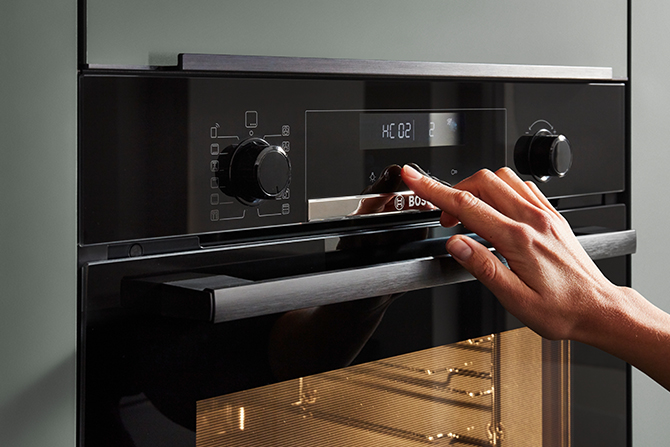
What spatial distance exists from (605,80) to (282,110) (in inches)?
18.4

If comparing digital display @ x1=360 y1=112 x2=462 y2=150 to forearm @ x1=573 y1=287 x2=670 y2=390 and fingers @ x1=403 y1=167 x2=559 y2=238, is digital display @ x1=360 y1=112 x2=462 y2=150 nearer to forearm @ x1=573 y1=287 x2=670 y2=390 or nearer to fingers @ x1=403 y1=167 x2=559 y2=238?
fingers @ x1=403 y1=167 x2=559 y2=238

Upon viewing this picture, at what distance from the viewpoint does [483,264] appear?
0.67m

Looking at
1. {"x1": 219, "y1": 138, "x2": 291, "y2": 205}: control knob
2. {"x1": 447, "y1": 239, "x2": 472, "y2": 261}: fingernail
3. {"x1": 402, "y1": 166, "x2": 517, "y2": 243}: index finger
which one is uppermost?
{"x1": 219, "y1": 138, "x2": 291, "y2": 205}: control knob

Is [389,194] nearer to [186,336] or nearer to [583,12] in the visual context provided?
[186,336]

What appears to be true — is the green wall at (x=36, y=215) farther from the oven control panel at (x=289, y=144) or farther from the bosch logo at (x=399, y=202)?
the bosch logo at (x=399, y=202)

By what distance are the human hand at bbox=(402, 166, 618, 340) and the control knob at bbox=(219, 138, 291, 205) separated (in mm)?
149

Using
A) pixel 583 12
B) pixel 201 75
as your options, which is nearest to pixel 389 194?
pixel 201 75

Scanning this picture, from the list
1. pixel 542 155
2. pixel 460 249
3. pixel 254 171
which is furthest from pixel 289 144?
pixel 542 155

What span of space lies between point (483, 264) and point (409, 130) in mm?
141

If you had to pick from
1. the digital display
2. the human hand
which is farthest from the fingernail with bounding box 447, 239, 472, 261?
the digital display

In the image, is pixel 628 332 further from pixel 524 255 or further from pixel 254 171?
pixel 254 171

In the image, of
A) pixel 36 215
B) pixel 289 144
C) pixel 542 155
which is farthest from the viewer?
pixel 542 155

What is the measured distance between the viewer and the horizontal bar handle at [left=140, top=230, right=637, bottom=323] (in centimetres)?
53

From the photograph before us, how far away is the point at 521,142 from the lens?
82 cm
